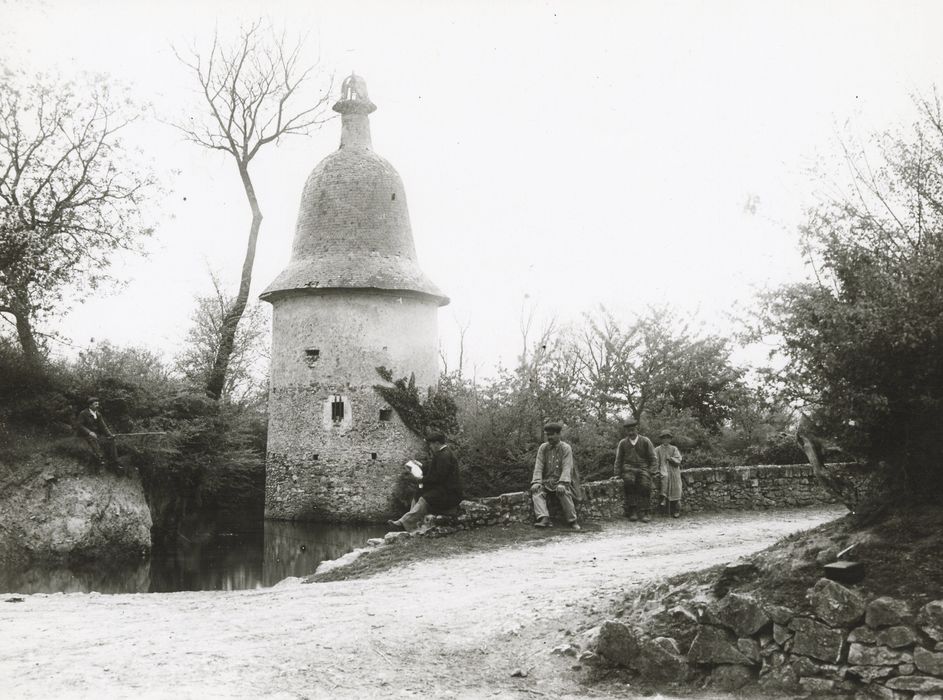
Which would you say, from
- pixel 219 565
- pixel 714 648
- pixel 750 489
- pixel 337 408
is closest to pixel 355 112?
pixel 337 408

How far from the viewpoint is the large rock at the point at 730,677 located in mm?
5949

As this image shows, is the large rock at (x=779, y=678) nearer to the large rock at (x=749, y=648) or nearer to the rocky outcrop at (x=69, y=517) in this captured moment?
the large rock at (x=749, y=648)

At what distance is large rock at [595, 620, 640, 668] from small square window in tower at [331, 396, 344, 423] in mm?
18187

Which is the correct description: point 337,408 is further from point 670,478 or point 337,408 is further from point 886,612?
point 886,612

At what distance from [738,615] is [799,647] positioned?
0.48 m

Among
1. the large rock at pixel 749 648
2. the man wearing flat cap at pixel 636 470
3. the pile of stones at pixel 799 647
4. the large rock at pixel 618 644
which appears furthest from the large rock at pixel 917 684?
the man wearing flat cap at pixel 636 470

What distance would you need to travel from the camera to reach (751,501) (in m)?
15.9

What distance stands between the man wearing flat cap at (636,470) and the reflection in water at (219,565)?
20.6 ft

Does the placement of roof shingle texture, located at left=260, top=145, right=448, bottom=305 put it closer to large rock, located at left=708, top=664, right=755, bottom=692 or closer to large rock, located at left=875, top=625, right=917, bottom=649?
large rock, located at left=708, top=664, right=755, bottom=692

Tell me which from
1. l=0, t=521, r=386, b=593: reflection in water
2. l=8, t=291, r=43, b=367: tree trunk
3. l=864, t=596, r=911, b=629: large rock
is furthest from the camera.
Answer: l=8, t=291, r=43, b=367: tree trunk

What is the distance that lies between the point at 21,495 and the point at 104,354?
14.5 feet

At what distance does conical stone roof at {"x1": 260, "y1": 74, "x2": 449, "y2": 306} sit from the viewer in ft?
80.3

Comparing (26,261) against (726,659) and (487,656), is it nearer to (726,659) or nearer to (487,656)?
(487,656)

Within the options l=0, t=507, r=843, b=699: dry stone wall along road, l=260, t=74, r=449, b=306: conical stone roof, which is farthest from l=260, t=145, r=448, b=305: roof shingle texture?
l=0, t=507, r=843, b=699: dry stone wall along road
